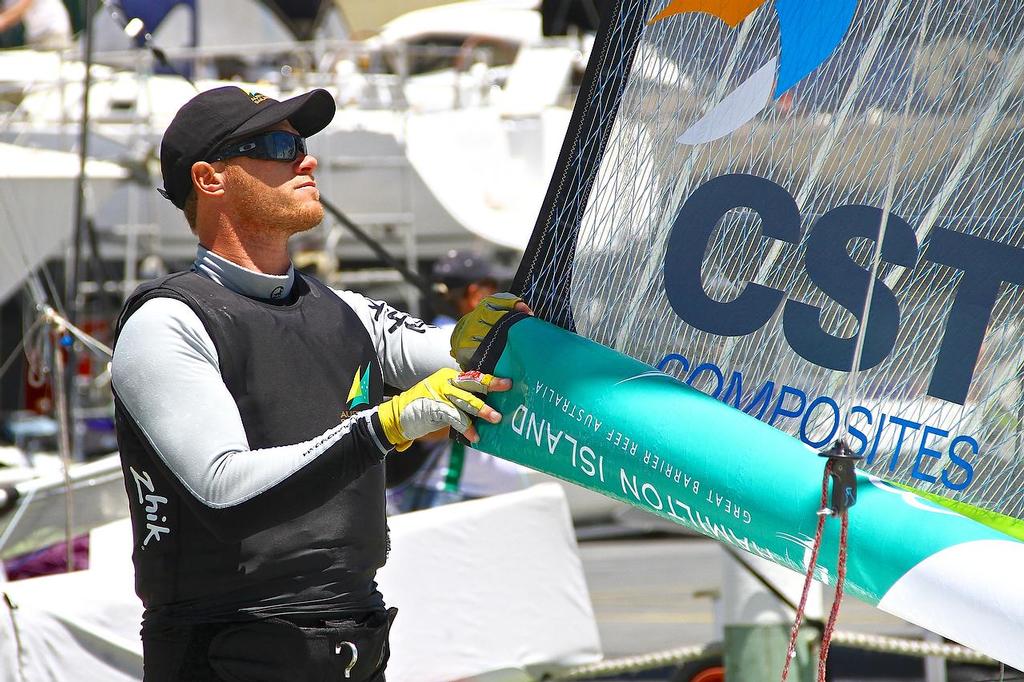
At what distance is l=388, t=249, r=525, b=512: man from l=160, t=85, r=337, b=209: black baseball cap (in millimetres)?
2293

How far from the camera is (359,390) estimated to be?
2.37m

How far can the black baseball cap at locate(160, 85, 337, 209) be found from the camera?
2264mm

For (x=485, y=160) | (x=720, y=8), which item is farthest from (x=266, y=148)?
(x=485, y=160)

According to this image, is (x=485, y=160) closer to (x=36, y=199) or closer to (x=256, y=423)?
(x=36, y=199)

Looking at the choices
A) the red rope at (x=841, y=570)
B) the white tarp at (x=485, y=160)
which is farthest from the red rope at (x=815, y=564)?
the white tarp at (x=485, y=160)

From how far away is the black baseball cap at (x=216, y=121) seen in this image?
2264 mm

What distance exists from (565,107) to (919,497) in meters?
9.19

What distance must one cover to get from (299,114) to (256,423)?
1.81ft

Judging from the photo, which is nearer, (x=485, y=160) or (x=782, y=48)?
(x=782, y=48)

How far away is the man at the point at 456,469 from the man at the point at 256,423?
7.31ft

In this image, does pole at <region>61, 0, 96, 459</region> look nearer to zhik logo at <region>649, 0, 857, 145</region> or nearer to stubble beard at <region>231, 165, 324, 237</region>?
stubble beard at <region>231, 165, 324, 237</region>

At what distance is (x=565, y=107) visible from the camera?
10859 mm

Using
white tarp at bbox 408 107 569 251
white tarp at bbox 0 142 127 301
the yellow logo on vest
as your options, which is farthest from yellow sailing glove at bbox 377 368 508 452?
white tarp at bbox 408 107 569 251

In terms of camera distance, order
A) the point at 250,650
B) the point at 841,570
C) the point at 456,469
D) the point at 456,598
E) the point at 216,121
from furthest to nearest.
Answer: the point at 456,469 < the point at 456,598 < the point at 216,121 < the point at 250,650 < the point at 841,570
